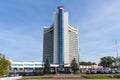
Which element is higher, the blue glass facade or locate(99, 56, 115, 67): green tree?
the blue glass facade

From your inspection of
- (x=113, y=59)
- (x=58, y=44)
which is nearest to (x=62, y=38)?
(x=58, y=44)

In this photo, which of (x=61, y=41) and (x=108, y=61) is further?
(x=61, y=41)

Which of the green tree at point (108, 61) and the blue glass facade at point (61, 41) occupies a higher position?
the blue glass facade at point (61, 41)

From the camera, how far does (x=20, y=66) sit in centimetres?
17700

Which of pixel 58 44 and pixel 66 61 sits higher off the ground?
pixel 58 44

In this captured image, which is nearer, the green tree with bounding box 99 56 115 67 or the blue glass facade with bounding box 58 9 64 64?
the green tree with bounding box 99 56 115 67

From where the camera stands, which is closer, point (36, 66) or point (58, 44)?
point (36, 66)

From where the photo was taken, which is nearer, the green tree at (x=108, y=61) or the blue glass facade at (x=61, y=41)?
the green tree at (x=108, y=61)

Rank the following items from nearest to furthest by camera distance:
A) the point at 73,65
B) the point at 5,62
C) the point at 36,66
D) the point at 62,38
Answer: the point at 5,62 < the point at 73,65 < the point at 36,66 < the point at 62,38

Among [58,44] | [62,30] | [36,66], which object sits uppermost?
[62,30]

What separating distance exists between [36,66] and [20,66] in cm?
1389

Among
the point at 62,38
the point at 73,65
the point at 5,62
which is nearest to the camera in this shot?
the point at 5,62

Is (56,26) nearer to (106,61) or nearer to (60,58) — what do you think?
(60,58)

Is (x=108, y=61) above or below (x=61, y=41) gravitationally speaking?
below
